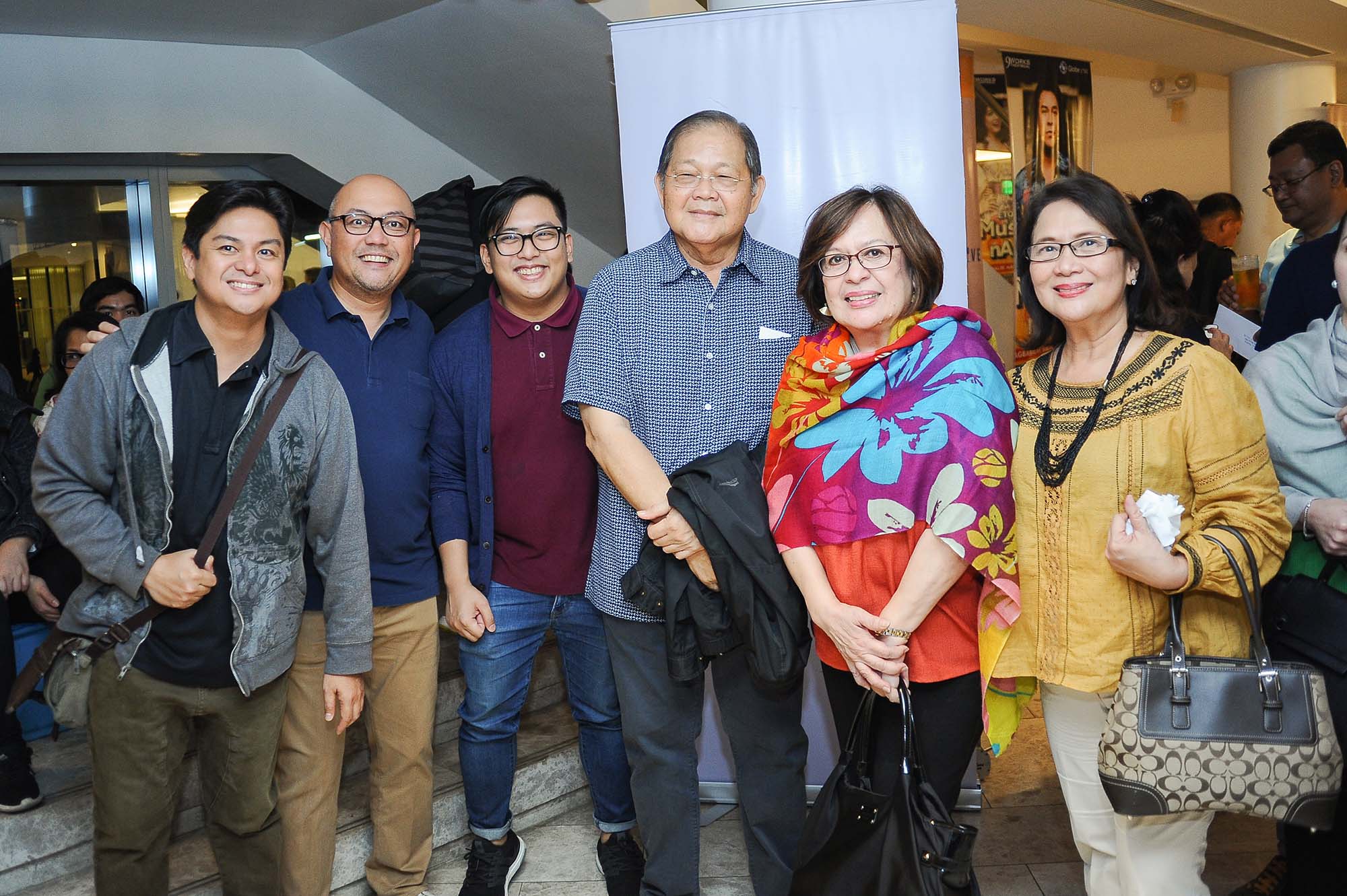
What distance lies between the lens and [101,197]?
5.20 metres

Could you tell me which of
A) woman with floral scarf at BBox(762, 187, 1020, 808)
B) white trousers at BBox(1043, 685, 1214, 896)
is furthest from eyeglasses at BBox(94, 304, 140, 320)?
white trousers at BBox(1043, 685, 1214, 896)

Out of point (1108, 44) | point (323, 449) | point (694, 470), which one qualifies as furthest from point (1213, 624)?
point (1108, 44)

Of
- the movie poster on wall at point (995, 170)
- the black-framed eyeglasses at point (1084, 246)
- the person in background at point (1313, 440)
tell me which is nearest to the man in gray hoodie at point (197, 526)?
the black-framed eyeglasses at point (1084, 246)

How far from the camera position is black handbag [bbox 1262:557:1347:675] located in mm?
1937

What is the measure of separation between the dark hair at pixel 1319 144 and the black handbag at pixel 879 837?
8.37ft

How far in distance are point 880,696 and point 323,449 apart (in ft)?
4.22

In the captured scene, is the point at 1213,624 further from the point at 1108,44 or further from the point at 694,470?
the point at 1108,44

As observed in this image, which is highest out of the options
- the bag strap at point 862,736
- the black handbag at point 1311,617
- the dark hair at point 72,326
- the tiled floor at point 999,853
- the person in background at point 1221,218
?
the person in background at point 1221,218

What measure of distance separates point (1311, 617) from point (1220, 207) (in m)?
3.61

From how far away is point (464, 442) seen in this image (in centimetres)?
262

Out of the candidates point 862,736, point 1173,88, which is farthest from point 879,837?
point 1173,88

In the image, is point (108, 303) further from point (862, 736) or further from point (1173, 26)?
point (1173, 26)

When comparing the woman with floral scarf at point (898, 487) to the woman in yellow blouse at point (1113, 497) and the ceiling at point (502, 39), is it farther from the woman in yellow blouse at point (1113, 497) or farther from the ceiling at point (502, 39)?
the ceiling at point (502, 39)

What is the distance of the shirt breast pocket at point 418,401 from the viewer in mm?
2525
